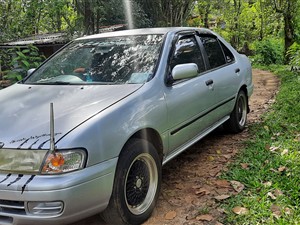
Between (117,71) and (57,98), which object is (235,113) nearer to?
(117,71)

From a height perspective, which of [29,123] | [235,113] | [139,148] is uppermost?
[29,123]

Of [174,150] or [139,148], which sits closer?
[139,148]

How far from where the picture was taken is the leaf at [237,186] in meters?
3.57

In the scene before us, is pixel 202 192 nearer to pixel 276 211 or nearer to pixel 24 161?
pixel 276 211

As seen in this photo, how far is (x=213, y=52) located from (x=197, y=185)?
202 centimetres

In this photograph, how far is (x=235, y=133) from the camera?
5543 mm

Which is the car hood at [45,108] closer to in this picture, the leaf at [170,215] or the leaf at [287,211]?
the leaf at [170,215]

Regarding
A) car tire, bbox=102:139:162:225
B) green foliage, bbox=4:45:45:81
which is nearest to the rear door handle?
car tire, bbox=102:139:162:225

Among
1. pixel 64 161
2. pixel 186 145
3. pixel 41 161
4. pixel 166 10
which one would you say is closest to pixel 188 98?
pixel 186 145

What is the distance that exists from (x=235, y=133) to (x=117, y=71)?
2.75 m

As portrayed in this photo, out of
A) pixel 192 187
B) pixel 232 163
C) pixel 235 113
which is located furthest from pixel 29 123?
pixel 235 113

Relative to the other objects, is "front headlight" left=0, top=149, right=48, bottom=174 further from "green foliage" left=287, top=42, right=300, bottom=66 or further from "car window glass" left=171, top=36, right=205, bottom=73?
"green foliage" left=287, top=42, right=300, bottom=66

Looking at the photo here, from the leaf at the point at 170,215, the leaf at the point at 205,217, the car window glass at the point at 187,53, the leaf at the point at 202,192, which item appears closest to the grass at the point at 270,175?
the leaf at the point at 205,217

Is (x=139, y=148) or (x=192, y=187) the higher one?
(x=139, y=148)
